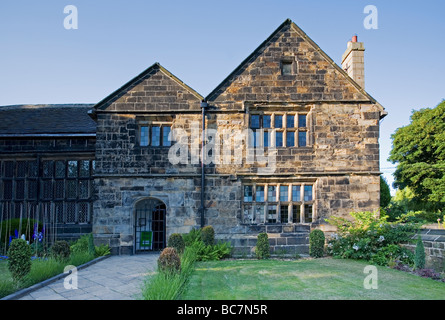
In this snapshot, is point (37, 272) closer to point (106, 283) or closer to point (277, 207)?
point (106, 283)

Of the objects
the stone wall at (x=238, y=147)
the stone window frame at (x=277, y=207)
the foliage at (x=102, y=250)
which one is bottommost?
the foliage at (x=102, y=250)

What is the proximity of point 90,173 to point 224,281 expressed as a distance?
8.63 m

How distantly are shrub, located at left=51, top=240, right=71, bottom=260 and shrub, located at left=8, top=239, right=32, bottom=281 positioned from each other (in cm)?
200

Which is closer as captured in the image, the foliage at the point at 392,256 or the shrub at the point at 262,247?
the foliage at the point at 392,256

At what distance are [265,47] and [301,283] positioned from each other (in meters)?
9.57

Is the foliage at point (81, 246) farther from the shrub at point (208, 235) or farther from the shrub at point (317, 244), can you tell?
the shrub at point (317, 244)

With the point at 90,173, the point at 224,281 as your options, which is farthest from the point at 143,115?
the point at 224,281

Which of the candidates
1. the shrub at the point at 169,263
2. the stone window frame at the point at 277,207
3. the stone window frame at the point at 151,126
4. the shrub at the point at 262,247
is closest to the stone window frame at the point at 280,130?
the stone window frame at the point at 277,207

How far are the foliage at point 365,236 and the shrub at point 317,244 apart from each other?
56cm

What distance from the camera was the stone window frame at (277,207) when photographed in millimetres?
13164

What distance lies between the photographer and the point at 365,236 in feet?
38.7

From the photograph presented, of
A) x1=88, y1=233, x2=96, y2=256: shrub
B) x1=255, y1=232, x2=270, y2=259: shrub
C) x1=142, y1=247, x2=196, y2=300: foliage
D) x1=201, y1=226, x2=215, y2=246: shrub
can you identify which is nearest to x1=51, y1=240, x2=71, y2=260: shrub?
x1=88, y1=233, x2=96, y2=256: shrub

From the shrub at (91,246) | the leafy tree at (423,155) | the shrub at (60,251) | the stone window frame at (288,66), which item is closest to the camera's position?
the shrub at (60,251)
